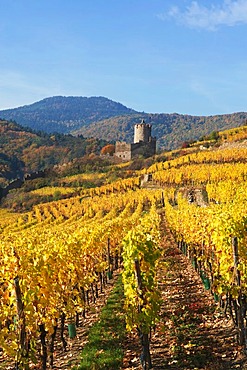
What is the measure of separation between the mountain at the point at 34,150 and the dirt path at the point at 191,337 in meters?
98.8

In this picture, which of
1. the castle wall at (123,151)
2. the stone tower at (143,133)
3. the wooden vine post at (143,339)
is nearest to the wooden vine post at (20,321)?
the wooden vine post at (143,339)

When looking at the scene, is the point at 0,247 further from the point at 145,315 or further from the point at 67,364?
the point at 145,315

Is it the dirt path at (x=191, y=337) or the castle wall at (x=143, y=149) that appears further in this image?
→ the castle wall at (x=143, y=149)

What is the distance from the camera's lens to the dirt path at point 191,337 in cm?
739

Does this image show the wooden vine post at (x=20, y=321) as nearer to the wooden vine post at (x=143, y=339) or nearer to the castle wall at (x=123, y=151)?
the wooden vine post at (x=143, y=339)

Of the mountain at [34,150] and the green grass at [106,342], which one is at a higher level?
the mountain at [34,150]

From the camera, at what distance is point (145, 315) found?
7266mm

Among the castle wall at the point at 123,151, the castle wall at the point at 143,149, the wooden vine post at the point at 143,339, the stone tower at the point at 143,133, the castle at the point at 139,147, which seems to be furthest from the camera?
the stone tower at the point at 143,133

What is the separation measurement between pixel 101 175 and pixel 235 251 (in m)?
70.2

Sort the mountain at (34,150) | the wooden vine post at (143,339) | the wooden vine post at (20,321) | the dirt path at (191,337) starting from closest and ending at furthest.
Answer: the wooden vine post at (20,321)
the wooden vine post at (143,339)
the dirt path at (191,337)
the mountain at (34,150)

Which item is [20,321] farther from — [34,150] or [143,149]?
[34,150]

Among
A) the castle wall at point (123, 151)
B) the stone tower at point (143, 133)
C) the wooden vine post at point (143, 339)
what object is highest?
the stone tower at point (143, 133)

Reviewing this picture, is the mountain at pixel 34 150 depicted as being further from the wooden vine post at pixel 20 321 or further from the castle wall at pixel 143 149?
the wooden vine post at pixel 20 321

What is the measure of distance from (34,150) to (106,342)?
13606 cm
